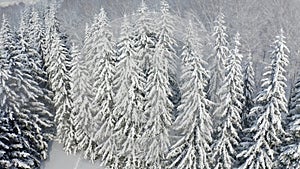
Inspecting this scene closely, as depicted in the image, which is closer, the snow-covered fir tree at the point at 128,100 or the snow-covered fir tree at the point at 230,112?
the snow-covered fir tree at the point at 230,112

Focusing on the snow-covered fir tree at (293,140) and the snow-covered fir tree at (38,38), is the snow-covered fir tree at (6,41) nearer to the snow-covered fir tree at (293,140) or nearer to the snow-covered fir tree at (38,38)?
the snow-covered fir tree at (38,38)

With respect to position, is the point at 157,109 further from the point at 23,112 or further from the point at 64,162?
the point at 64,162

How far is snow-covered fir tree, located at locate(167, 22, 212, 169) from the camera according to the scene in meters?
32.9

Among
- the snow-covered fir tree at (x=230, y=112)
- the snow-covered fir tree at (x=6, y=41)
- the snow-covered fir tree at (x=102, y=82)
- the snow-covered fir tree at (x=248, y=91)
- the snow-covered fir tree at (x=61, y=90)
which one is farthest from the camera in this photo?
the snow-covered fir tree at (x=61, y=90)

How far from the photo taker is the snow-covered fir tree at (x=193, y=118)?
32.9 m

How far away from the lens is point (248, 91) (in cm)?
3562

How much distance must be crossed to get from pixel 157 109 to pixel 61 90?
35.6ft

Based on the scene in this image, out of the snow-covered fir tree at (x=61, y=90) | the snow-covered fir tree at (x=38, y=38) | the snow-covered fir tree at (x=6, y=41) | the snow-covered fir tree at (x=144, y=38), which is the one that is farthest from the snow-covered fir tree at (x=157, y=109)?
the snow-covered fir tree at (x=38, y=38)

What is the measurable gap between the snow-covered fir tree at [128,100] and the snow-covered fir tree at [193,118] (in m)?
3.59

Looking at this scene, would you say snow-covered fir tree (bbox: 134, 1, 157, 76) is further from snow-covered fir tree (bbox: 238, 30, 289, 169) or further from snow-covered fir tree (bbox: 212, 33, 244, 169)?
snow-covered fir tree (bbox: 238, 30, 289, 169)

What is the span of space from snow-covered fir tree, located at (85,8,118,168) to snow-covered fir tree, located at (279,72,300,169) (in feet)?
47.8

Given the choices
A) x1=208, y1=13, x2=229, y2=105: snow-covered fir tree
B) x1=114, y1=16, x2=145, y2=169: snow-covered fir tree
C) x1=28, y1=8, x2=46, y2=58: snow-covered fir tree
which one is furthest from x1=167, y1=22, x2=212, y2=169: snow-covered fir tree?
x1=28, y1=8, x2=46, y2=58: snow-covered fir tree

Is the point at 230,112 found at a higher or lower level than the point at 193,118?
higher

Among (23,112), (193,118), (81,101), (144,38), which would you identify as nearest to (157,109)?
(193,118)
